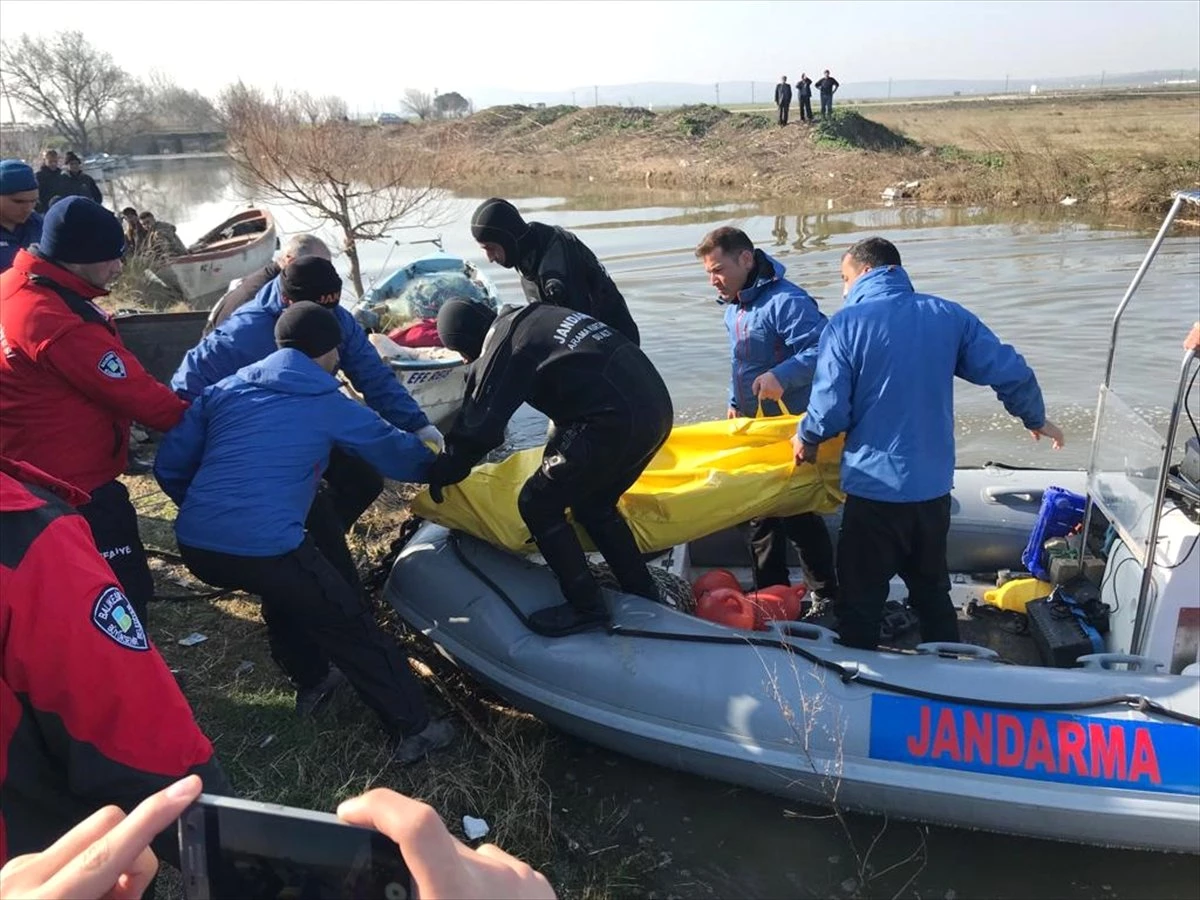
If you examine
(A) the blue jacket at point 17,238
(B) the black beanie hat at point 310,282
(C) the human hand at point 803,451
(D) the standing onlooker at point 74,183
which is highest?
(D) the standing onlooker at point 74,183

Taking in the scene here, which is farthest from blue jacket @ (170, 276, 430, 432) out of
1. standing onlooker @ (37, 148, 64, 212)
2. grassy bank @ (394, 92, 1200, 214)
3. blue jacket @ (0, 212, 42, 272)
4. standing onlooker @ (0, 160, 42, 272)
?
grassy bank @ (394, 92, 1200, 214)

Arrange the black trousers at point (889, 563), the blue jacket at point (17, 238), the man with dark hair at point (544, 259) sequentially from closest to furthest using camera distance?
the black trousers at point (889, 563)
the man with dark hair at point (544, 259)
the blue jacket at point (17, 238)

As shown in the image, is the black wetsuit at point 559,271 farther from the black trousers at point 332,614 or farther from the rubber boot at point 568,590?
the black trousers at point 332,614

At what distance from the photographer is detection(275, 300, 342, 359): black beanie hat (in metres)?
3.37

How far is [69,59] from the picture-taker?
6216 centimetres

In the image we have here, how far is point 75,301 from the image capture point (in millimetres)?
3285

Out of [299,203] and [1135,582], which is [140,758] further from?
[299,203]

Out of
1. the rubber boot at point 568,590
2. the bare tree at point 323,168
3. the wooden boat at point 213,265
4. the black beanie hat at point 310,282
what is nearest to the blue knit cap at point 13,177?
the black beanie hat at point 310,282

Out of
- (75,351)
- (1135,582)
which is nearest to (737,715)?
(1135,582)

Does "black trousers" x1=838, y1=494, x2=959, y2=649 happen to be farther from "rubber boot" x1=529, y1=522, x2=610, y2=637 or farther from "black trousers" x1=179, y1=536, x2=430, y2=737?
"black trousers" x1=179, y1=536, x2=430, y2=737

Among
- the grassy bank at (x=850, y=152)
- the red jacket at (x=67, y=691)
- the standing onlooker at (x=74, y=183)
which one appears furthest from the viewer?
the grassy bank at (x=850, y=152)

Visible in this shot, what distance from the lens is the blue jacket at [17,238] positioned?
4.76 meters

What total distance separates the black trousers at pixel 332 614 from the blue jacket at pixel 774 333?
203cm

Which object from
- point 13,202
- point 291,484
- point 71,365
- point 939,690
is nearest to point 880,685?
point 939,690
